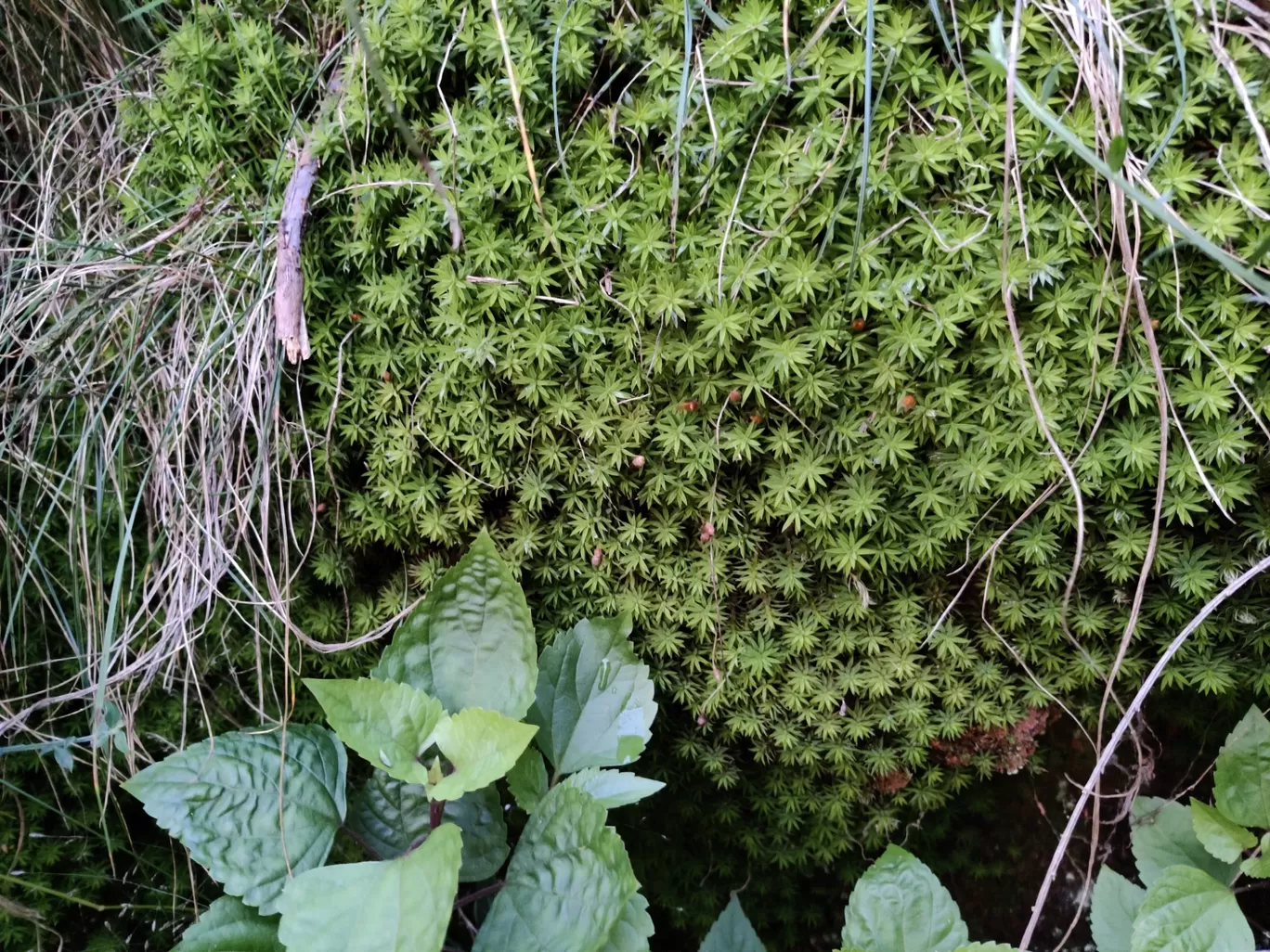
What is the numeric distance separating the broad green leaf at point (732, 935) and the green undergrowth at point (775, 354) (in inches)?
9.1

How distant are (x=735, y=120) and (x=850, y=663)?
92 centimetres

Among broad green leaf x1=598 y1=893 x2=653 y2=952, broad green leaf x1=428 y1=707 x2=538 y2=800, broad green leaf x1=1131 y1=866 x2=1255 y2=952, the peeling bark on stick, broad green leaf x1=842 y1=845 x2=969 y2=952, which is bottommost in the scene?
broad green leaf x1=1131 y1=866 x2=1255 y2=952

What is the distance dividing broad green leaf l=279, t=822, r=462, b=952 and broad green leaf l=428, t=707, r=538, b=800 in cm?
6

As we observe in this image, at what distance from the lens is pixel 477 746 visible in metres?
1.23

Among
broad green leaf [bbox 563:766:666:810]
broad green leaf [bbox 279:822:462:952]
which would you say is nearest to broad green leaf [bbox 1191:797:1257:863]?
broad green leaf [bbox 563:766:666:810]

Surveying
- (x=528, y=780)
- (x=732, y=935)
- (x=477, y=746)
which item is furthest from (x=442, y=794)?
(x=732, y=935)

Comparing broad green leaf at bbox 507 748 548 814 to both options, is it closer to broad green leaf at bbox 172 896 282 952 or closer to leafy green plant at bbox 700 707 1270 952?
broad green leaf at bbox 172 896 282 952

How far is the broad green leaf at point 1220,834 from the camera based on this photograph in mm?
1305

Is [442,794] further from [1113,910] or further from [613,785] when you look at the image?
[1113,910]

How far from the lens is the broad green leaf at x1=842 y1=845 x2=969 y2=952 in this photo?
1.31 meters

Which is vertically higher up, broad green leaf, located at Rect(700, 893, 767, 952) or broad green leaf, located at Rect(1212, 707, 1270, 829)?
broad green leaf, located at Rect(1212, 707, 1270, 829)

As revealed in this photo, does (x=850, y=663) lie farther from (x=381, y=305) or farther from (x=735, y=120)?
(x=381, y=305)

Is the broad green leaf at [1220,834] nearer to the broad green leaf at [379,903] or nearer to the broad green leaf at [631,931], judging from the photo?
the broad green leaf at [631,931]

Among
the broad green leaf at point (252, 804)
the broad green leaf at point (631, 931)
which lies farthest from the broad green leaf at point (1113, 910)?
the broad green leaf at point (252, 804)
